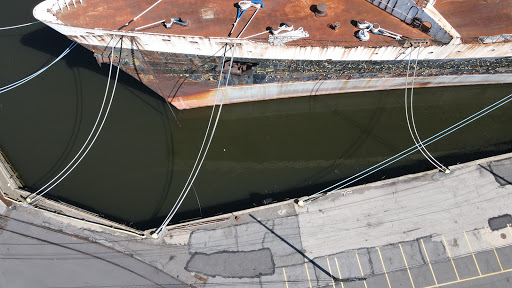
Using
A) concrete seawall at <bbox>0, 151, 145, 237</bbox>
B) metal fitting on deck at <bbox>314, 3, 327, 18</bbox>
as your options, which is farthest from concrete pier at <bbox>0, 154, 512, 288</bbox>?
metal fitting on deck at <bbox>314, 3, 327, 18</bbox>

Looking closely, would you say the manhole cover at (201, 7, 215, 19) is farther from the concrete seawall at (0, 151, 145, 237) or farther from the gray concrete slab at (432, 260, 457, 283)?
the gray concrete slab at (432, 260, 457, 283)

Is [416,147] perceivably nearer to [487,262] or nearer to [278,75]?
[487,262]

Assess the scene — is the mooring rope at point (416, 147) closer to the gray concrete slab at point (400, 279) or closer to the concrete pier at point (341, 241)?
the concrete pier at point (341, 241)

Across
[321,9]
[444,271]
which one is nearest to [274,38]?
[321,9]

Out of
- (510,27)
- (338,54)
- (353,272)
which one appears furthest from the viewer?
(510,27)

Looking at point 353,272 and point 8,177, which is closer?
point 353,272

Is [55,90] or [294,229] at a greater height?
[55,90]

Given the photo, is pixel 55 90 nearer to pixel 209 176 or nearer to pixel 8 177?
pixel 8 177

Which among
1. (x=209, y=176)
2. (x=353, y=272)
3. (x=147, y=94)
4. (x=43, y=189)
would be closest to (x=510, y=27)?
(x=353, y=272)
